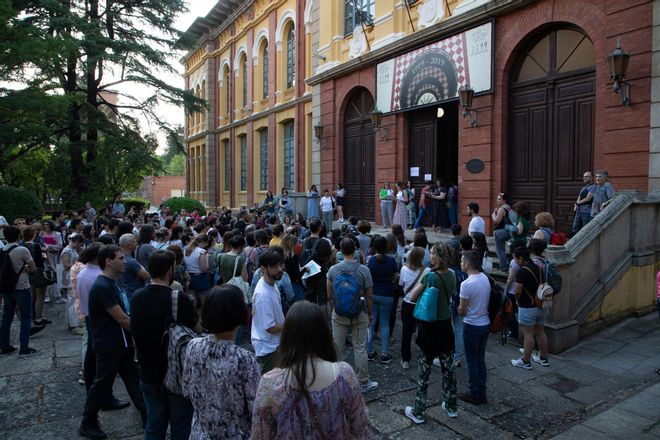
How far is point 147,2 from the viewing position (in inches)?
891

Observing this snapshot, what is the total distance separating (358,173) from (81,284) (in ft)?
43.8

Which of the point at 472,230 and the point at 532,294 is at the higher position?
the point at 472,230

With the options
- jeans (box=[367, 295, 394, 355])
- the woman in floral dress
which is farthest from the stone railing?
the woman in floral dress

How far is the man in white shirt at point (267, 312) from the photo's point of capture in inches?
169

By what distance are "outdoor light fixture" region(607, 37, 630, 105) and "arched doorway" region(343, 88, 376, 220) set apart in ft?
28.2

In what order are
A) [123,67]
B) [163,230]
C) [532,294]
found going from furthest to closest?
[123,67], [163,230], [532,294]

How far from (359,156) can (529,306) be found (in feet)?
39.4

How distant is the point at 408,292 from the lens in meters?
6.02

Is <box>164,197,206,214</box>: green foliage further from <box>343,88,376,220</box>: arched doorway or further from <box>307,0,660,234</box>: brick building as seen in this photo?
<box>343,88,376,220</box>: arched doorway

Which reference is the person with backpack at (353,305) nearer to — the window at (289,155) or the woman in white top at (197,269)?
the woman in white top at (197,269)

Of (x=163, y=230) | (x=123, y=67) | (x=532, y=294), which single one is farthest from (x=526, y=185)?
(x=123, y=67)

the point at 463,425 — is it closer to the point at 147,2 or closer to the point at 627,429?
the point at 627,429

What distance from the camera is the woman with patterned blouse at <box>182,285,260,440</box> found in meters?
2.54

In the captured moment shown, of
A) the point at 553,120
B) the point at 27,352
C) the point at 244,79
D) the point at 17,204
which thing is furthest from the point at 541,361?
the point at 244,79
